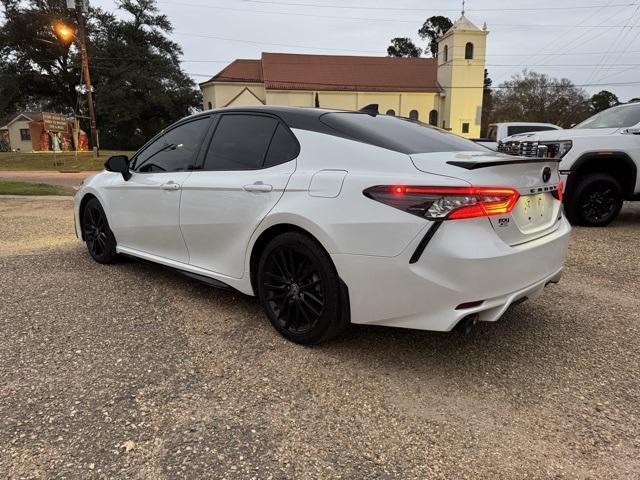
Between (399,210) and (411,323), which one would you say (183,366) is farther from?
(399,210)

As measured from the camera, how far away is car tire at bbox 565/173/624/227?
707 centimetres

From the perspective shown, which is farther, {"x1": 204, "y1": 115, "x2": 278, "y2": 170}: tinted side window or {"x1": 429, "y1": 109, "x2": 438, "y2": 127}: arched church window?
{"x1": 429, "y1": 109, "x2": 438, "y2": 127}: arched church window

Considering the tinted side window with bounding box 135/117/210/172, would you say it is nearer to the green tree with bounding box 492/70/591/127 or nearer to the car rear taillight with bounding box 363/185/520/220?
the car rear taillight with bounding box 363/185/520/220

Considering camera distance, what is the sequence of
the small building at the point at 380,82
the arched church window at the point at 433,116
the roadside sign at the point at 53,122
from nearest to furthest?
the roadside sign at the point at 53,122
the small building at the point at 380,82
the arched church window at the point at 433,116

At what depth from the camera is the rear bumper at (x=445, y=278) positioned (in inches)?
101

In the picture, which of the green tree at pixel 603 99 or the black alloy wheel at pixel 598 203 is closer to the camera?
the black alloy wheel at pixel 598 203

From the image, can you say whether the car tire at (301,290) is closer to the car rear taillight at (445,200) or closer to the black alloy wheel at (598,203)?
the car rear taillight at (445,200)

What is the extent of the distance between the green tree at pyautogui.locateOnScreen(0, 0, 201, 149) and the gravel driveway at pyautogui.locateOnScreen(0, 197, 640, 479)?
48685mm

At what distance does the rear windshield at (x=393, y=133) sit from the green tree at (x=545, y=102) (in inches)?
2276

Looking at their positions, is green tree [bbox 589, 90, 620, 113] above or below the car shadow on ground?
above

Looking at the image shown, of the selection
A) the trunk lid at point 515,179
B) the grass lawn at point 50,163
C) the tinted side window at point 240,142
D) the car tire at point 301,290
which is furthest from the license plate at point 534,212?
the grass lawn at point 50,163

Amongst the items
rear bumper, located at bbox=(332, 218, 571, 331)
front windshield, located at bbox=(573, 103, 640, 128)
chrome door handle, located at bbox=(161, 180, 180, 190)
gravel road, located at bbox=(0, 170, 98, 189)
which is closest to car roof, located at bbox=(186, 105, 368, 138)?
chrome door handle, located at bbox=(161, 180, 180, 190)

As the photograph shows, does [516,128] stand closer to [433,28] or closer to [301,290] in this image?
[301,290]

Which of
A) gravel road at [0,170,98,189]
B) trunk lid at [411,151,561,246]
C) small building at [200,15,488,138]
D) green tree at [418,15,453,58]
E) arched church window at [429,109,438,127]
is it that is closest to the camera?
trunk lid at [411,151,561,246]
